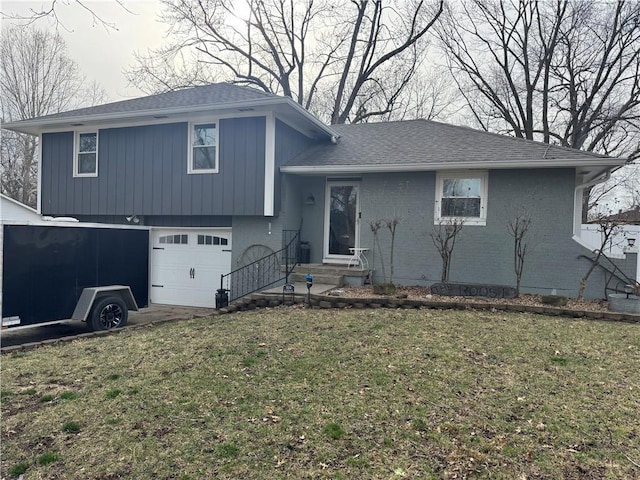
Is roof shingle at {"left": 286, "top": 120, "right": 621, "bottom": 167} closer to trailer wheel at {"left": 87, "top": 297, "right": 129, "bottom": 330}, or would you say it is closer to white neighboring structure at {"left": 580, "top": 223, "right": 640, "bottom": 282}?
white neighboring structure at {"left": 580, "top": 223, "right": 640, "bottom": 282}

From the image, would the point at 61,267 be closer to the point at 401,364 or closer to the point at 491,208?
the point at 401,364

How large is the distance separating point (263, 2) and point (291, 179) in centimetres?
1597

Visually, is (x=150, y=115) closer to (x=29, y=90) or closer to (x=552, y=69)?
(x=29, y=90)

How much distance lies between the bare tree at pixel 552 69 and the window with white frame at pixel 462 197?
554 inches

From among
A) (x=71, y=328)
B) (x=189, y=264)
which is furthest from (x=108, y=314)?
(x=189, y=264)

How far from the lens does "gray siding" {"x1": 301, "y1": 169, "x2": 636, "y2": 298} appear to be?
333 inches

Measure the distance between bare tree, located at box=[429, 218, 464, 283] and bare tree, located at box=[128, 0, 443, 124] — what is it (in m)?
14.3

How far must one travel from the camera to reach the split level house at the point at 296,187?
8.66 metres

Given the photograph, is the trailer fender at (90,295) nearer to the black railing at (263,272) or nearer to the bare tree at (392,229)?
the black railing at (263,272)

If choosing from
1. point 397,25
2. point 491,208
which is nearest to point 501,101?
point 397,25

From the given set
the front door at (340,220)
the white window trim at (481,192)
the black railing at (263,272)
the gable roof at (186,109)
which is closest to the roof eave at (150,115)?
the gable roof at (186,109)

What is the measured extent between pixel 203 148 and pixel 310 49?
15866 millimetres

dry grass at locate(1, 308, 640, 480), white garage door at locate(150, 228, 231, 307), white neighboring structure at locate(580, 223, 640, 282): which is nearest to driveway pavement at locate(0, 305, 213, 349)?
white garage door at locate(150, 228, 231, 307)

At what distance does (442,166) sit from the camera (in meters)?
8.87
